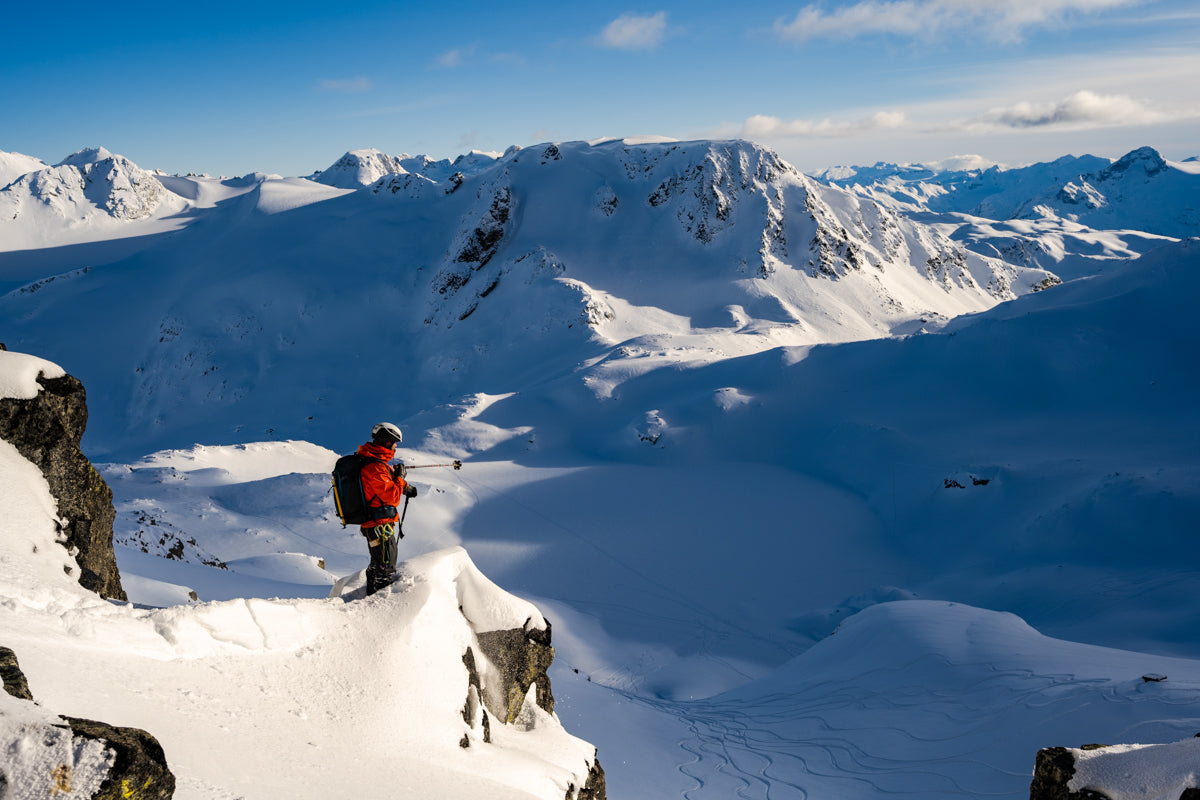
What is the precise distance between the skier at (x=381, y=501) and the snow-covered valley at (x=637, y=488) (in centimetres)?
36

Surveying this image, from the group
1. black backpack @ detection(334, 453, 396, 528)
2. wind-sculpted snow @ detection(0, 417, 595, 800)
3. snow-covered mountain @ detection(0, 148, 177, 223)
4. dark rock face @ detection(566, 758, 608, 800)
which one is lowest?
dark rock face @ detection(566, 758, 608, 800)

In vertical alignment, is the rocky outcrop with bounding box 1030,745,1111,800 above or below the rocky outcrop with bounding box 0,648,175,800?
below

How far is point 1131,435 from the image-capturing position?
26.0 meters

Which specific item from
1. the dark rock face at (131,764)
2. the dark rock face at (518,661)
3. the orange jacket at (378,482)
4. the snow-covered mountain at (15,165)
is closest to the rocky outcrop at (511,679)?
the dark rock face at (518,661)

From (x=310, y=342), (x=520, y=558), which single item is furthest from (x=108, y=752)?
(x=310, y=342)

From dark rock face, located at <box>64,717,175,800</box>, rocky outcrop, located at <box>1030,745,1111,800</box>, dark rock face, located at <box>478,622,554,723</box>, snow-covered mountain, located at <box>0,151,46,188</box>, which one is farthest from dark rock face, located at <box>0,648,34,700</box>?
snow-covered mountain, located at <box>0,151,46,188</box>

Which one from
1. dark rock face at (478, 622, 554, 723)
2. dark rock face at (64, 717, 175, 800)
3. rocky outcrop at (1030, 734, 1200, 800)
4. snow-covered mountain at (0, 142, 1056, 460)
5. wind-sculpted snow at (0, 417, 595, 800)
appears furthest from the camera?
snow-covered mountain at (0, 142, 1056, 460)

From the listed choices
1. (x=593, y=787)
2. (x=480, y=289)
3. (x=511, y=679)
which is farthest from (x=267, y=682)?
(x=480, y=289)

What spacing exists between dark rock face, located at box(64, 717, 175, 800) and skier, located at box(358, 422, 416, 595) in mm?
3391

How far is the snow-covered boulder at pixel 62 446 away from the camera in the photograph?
651 centimetres

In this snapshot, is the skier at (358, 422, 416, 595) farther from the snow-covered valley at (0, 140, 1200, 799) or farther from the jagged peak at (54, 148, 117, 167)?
the jagged peak at (54, 148, 117, 167)

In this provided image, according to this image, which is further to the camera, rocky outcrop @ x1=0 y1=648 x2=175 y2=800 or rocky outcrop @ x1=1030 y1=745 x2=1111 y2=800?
rocky outcrop @ x1=1030 y1=745 x2=1111 y2=800

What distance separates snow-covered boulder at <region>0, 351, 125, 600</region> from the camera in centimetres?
651

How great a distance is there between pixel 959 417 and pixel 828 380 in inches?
248
